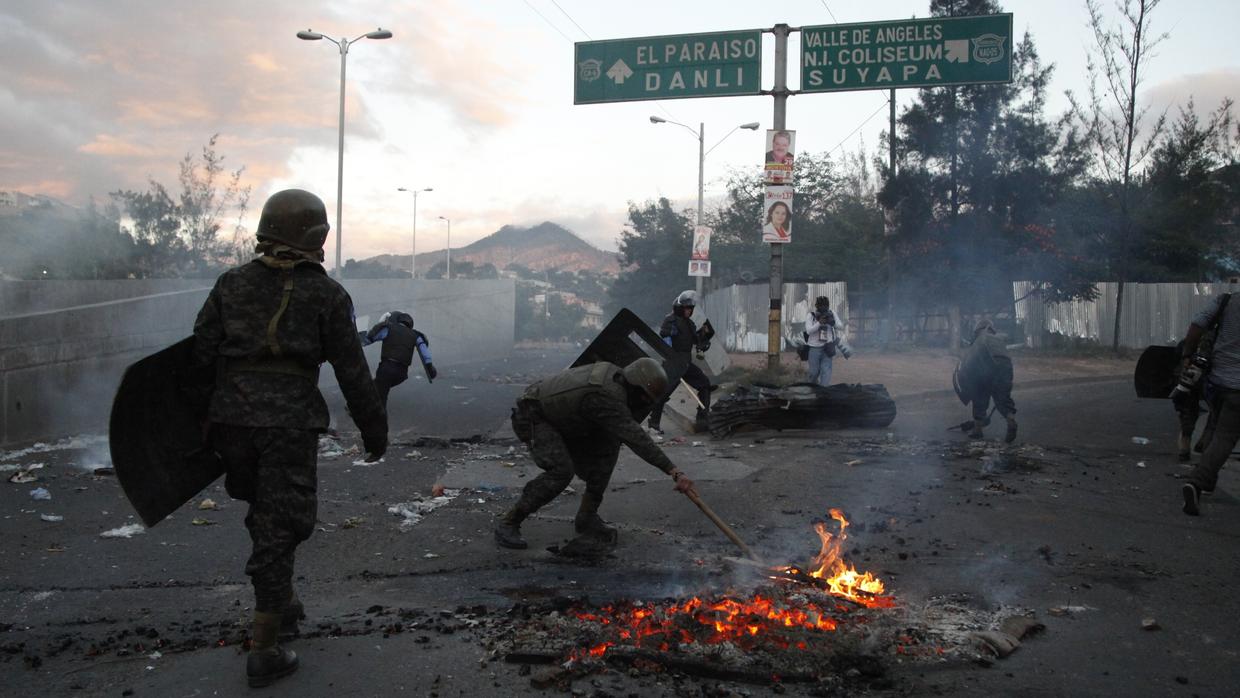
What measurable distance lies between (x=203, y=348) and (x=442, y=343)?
74.5ft

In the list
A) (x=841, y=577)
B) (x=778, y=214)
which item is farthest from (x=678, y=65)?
(x=841, y=577)

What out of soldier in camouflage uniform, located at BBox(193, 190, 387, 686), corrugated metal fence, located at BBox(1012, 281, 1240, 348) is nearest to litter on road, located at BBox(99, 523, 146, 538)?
soldier in camouflage uniform, located at BBox(193, 190, 387, 686)

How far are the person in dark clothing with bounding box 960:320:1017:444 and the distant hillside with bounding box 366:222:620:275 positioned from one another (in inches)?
5052

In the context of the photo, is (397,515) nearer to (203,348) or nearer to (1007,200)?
(203,348)

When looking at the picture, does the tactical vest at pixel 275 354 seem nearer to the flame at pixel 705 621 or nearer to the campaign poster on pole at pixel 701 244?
the flame at pixel 705 621

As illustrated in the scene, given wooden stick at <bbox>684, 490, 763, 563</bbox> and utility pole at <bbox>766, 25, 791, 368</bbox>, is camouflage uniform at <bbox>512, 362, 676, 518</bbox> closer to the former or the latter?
wooden stick at <bbox>684, 490, 763, 563</bbox>

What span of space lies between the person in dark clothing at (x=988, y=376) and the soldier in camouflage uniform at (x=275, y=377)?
24.1 feet

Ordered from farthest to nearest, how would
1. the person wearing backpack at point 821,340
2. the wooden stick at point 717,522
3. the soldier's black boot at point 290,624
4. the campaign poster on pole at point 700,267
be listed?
the campaign poster on pole at point 700,267, the person wearing backpack at point 821,340, the wooden stick at point 717,522, the soldier's black boot at point 290,624

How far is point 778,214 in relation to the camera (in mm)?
12914

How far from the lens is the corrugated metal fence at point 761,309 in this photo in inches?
1059

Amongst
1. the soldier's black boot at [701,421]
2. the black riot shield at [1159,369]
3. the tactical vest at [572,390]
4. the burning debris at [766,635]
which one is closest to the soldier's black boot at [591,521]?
the tactical vest at [572,390]

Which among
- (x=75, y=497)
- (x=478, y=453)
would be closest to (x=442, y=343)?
(x=478, y=453)

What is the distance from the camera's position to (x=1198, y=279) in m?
29.8

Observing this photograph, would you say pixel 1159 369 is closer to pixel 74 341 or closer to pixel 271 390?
pixel 271 390
